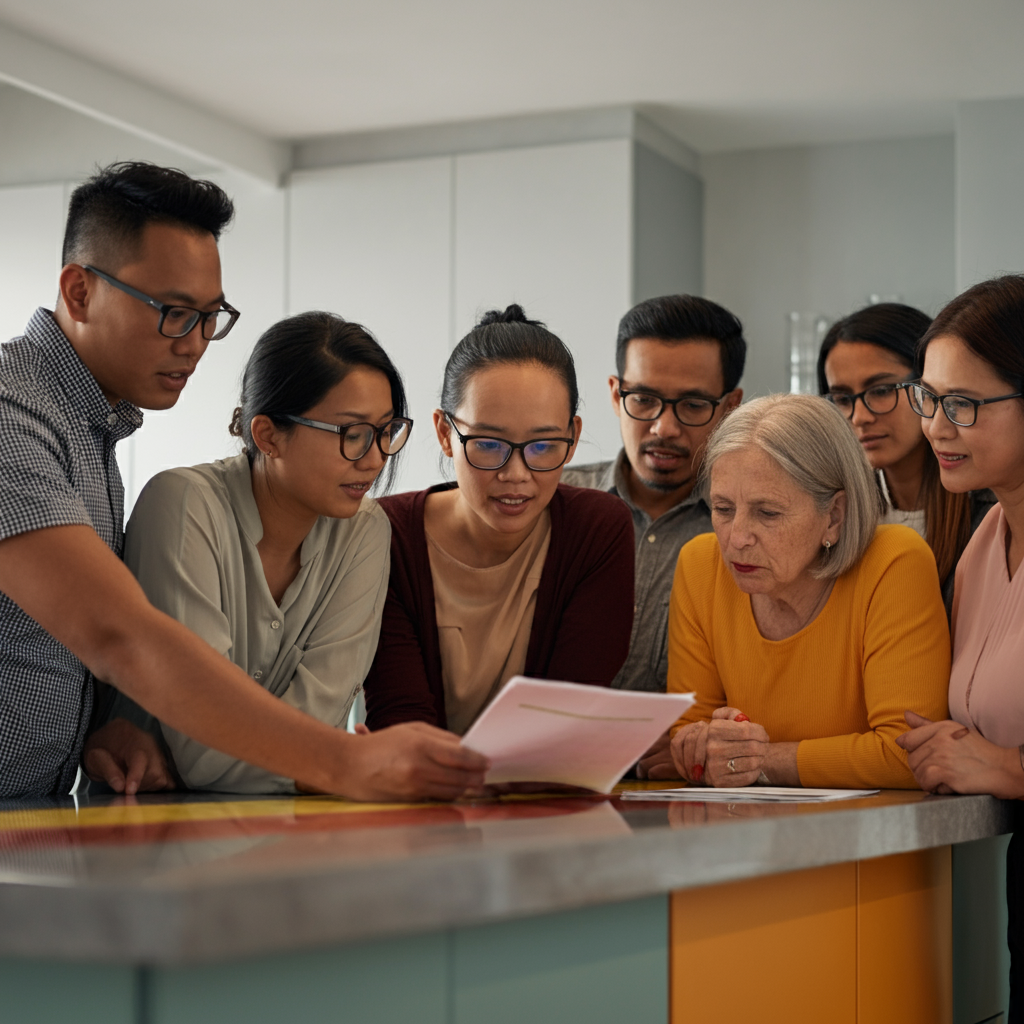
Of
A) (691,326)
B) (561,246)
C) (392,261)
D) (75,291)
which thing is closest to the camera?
(75,291)

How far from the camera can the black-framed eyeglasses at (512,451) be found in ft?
6.42

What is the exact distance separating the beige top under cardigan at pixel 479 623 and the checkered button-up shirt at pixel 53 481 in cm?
52

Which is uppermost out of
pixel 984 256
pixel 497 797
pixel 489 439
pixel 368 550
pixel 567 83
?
pixel 567 83

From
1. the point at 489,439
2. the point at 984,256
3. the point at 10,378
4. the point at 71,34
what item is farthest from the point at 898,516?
the point at 71,34

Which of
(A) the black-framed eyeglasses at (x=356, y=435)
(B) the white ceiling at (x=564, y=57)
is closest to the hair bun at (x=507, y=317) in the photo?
(A) the black-framed eyeglasses at (x=356, y=435)

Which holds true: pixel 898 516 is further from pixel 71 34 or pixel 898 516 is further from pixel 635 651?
pixel 71 34

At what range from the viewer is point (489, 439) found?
6.46 ft

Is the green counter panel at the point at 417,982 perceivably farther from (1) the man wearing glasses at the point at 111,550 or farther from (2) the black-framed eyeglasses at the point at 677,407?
(2) the black-framed eyeglasses at the point at 677,407

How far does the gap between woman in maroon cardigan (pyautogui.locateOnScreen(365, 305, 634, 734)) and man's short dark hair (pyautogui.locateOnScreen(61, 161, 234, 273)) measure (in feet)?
1.72

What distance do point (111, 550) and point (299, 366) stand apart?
1.50 ft

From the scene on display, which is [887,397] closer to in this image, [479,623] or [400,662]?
[479,623]

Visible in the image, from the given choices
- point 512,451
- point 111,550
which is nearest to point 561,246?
point 512,451

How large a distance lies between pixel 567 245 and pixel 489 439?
11.4 feet

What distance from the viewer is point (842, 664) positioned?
5.82ft
